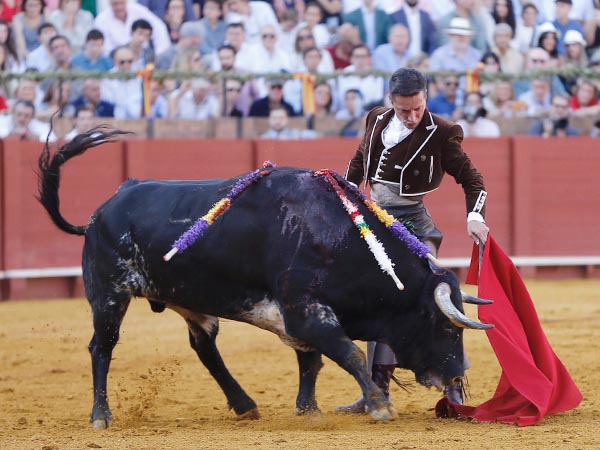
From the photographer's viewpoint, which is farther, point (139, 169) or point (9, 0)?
point (139, 169)

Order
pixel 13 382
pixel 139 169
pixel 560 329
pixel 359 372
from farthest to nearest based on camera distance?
pixel 139 169 < pixel 560 329 < pixel 13 382 < pixel 359 372

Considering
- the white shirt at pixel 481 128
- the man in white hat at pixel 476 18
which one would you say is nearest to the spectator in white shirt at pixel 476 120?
the white shirt at pixel 481 128

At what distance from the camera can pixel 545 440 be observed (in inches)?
146

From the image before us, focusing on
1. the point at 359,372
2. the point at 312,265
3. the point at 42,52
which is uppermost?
the point at 42,52

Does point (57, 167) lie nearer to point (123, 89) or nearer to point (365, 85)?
point (123, 89)

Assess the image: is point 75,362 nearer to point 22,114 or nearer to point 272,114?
point 22,114

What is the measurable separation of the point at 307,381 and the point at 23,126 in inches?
201

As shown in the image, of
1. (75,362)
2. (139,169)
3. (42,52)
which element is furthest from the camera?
(139,169)

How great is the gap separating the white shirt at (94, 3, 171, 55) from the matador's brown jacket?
5.05 metres

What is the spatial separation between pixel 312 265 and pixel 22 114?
5312 millimetres

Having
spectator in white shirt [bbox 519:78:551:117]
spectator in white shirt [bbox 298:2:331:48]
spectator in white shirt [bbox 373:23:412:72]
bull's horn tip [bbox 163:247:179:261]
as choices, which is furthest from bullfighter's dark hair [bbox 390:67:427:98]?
spectator in white shirt [bbox 519:78:551:117]

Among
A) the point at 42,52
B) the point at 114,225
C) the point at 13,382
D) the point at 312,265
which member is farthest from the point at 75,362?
the point at 42,52

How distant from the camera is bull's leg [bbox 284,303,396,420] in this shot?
4066mm

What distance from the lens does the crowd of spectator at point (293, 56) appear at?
29.1 ft
